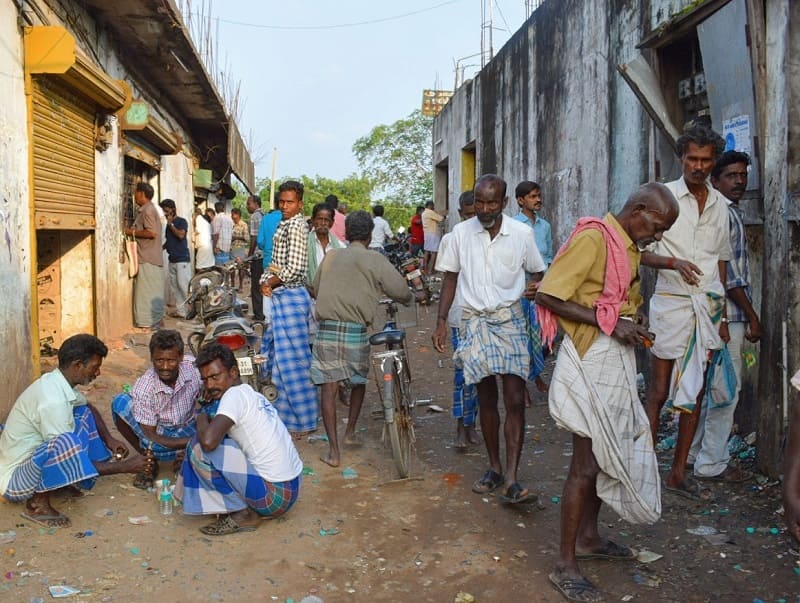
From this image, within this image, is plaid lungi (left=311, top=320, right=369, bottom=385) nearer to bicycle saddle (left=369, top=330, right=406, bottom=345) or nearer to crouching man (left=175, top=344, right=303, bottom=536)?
bicycle saddle (left=369, top=330, right=406, bottom=345)

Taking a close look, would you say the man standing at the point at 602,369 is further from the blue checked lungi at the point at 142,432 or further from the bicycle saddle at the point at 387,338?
the blue checked lungi at the point at 142,432

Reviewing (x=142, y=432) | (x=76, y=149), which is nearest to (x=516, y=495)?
(x=142, y=432)

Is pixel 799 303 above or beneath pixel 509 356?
above

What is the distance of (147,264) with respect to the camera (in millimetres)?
9977

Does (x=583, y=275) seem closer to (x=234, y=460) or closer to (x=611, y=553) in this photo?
(x=611, y=553)

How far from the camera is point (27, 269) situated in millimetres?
6129

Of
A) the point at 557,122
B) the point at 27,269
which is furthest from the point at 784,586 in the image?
the point at 557,122

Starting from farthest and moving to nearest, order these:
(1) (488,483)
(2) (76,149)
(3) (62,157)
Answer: (2) (76,149) < (3) (62,157) < (1) (488,483)

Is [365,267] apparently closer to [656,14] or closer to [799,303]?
[799,303]

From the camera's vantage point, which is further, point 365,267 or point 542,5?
point 542,5

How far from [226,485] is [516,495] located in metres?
1.51

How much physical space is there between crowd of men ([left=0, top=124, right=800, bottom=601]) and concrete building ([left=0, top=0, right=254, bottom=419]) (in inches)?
66.9

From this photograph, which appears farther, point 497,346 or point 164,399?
point 164,399

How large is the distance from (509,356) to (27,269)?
3950 millimetres
